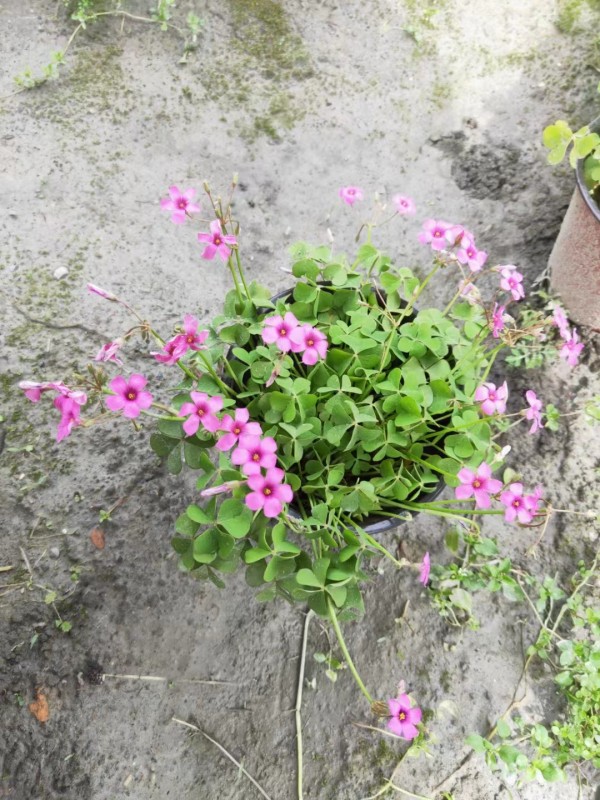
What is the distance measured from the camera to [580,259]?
1924 mm

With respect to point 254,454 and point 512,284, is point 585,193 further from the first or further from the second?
point 254,454

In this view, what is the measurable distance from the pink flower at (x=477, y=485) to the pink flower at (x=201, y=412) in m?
0.49

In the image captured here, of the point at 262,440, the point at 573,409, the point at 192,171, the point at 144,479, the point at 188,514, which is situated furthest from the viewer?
the point at 192,171

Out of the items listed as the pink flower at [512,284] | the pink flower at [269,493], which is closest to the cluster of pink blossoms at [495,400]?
the pink flower at [512,284]

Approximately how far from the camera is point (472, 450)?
1343 millimetres

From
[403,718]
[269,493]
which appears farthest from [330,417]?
[403,718]

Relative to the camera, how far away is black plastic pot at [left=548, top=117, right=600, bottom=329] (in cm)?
181

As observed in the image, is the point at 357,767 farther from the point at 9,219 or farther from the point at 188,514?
the point at 9,219

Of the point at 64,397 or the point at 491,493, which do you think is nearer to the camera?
the point at 64,397

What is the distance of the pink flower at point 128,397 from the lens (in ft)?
3.61

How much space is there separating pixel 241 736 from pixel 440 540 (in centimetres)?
77

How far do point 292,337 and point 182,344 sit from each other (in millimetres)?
213

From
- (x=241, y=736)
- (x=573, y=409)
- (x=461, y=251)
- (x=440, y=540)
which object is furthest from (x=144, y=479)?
(x=573, y=409)

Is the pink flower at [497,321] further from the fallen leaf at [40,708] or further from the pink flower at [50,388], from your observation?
the fallen leaf at [40,708]
